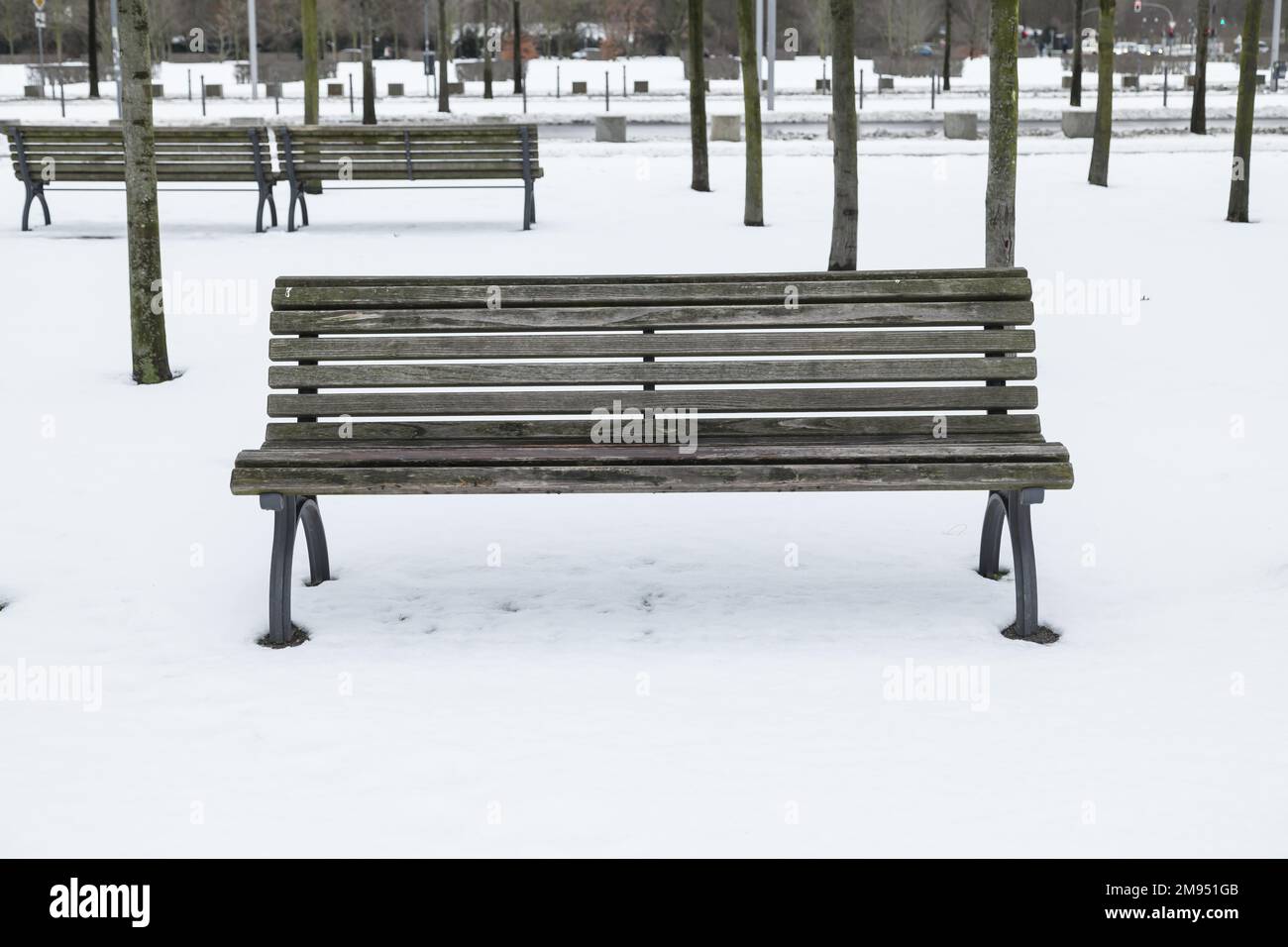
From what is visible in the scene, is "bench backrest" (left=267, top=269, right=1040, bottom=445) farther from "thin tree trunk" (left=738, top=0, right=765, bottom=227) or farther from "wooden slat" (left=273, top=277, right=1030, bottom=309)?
"thin tree trunk" (left=738, top=0, right=765, bottom=227)

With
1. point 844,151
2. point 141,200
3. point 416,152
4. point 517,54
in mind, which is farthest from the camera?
point 517,54

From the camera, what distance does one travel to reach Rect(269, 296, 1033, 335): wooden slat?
515 centimetres

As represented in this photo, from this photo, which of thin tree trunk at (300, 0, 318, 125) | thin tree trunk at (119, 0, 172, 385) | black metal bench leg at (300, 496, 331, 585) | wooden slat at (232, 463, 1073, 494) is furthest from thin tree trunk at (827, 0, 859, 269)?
thin tree trunk at (300, 0, 318, 125)

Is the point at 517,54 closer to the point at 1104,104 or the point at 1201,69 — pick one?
the point at 1201,69

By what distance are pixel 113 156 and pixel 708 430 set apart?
1149 centimetres

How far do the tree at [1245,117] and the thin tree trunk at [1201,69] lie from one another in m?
7.34

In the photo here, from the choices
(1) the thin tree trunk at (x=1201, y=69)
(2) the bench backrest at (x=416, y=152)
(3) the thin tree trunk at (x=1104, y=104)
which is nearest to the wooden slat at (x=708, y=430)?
(2) the bench backrest at (x=416, y=152)

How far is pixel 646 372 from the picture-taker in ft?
17.0

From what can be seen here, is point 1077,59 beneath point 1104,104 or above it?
above

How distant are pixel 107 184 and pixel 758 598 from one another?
51.5 ft

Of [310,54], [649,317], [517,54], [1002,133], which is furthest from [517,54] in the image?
[649,317]

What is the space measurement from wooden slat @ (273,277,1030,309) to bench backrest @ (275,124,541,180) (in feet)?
32.8

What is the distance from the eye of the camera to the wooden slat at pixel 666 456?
4.84m

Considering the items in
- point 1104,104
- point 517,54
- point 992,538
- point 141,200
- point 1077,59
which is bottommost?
point 992,538
